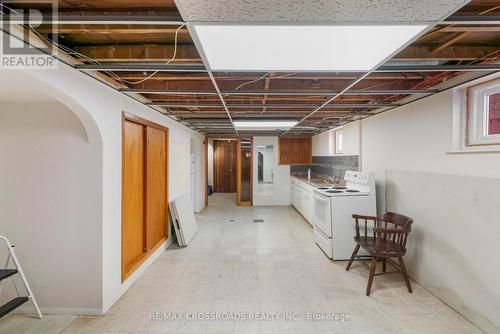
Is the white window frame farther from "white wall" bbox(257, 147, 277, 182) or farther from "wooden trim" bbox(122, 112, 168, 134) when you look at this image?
"wooden trim" bbox(122, 112, 168, 134)

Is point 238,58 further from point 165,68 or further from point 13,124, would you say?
point 13,124

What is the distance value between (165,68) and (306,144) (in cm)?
655

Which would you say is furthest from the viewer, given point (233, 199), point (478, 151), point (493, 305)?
point (233, 199)

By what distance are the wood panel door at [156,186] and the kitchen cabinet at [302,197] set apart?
3034 millimetres

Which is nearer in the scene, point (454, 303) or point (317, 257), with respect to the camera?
point (454, 303)

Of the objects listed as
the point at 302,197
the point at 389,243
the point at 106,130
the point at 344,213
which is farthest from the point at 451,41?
the point at 302,197

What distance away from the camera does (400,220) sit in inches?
119

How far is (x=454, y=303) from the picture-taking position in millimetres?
2467

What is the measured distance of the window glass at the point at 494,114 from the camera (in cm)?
221

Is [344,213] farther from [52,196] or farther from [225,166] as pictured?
[225,166]

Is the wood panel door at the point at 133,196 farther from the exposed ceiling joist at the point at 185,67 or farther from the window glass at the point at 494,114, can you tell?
the window glass at the point at 494,114

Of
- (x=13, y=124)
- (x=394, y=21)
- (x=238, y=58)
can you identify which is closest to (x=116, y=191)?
(x=13, y=124)

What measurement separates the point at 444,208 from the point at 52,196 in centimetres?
400

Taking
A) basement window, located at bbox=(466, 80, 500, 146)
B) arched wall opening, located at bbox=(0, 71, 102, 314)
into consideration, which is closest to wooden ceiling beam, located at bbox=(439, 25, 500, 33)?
basement window, located at bbox=(466, 80, 500, 146)
